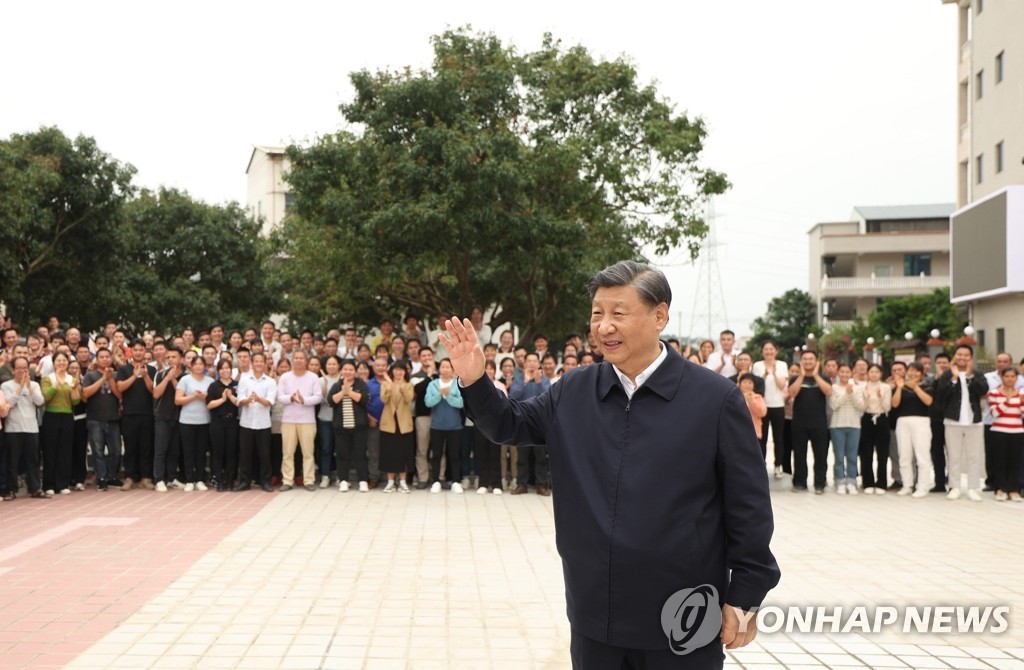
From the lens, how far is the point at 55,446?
1211cm

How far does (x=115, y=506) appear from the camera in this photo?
11078 millimetres

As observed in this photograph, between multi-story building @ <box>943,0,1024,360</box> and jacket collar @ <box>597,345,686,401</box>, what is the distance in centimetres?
3096

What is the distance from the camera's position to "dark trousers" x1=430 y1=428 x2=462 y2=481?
13016mm

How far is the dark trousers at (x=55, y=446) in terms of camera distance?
473 inches

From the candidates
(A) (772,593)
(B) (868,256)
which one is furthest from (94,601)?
→ (B) (868,256)

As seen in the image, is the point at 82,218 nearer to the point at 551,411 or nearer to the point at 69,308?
the point at 69,308

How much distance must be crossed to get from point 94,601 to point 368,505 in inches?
196

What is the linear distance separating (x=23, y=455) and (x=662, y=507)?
11.2m

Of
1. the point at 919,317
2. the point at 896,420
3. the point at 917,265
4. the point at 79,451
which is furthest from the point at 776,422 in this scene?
the point at 917,265

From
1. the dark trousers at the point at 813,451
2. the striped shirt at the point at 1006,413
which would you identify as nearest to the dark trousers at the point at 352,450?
the dark trousers at the point at 813,451

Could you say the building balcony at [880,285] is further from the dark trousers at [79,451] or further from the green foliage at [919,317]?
the dark trousers at [79,451]

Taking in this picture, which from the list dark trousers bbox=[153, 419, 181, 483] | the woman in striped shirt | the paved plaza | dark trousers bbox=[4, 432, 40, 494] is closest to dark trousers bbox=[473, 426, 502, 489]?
the paved plaza

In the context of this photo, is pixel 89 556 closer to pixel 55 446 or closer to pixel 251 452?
pixel 55 446

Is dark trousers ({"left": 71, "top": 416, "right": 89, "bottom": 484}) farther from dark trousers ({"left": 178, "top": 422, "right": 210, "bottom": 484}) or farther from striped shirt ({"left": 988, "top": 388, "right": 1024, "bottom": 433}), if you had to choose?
striped shirt ({"left": 988, "top": 388, "right": 1024, "bottom": 433})
